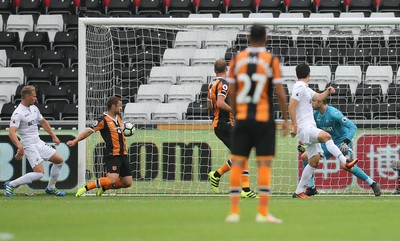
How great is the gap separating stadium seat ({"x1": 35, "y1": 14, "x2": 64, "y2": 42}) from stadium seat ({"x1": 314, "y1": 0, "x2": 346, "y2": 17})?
263 inches

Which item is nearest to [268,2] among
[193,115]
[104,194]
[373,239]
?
[193,115]

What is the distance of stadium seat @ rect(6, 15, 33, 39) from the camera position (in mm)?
25250

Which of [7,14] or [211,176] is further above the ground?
[7,14]

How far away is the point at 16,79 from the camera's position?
23219 mm

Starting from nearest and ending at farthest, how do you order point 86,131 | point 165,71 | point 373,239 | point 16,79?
point 373,239
point 86,131
point 165,71
point 16,79

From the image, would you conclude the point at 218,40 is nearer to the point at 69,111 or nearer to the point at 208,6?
the point at 69,111

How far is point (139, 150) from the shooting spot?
56.5ft

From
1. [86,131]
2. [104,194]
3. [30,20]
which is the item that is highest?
[30,20]

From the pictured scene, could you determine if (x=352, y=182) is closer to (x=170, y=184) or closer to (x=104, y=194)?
(x=170, y=184)

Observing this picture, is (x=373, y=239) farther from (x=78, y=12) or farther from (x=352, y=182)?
(x=78, y=12)

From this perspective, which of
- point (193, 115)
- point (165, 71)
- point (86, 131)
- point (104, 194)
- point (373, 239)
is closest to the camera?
point (373, 239)

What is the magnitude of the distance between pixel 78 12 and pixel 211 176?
11.7 metres

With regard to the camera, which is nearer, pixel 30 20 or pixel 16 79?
pixel 16 79

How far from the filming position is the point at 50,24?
82.6 ft
